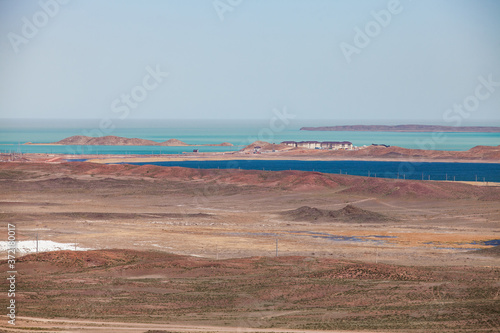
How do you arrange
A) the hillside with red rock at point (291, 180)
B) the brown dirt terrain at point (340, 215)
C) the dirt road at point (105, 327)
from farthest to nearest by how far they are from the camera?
the hillside with red rock at point (291, 180), the brown dirt terrain at point (340, 215), the dirt road at point (105, 327)

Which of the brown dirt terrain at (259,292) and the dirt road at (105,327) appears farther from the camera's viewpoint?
the brown dirt terrain at (259,292)

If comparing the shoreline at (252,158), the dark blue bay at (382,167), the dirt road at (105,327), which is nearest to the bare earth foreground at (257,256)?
the dirt road at (105,327)

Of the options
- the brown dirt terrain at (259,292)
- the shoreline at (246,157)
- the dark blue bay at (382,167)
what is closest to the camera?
the brown dirt terrain at (259,292)

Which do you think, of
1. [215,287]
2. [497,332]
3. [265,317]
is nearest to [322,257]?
[215,287]

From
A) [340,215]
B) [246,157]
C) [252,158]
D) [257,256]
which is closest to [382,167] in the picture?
[252,158]

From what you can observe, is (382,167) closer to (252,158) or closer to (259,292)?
(252,158)

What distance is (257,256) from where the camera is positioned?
44.5m

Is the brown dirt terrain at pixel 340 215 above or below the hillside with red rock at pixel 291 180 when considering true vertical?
below

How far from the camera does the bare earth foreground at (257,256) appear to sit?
2859 centimetres

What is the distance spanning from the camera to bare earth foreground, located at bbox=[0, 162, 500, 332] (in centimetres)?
2859

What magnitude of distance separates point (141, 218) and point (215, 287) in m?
30.4

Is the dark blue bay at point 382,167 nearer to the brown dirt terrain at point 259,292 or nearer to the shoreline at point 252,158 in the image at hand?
the shoreline at point 252,158

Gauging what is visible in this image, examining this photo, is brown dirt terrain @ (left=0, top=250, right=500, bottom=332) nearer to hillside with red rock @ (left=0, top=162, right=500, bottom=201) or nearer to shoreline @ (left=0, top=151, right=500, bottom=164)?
hillside with red rock @ (left=0, top=162, right=500, bottom=201)

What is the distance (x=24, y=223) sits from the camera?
57.8m
